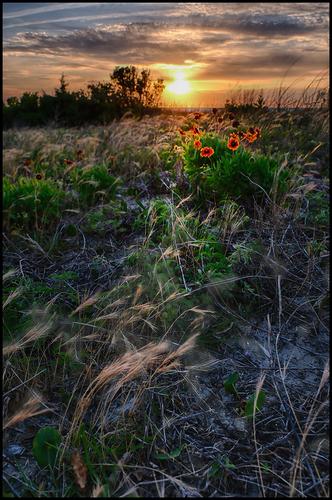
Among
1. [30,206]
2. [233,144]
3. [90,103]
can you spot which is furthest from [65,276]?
[90,103]

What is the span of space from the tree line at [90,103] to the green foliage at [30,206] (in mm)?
→ 12297

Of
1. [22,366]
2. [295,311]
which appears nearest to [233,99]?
[295,311]

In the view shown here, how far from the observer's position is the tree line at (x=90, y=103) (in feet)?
56.3

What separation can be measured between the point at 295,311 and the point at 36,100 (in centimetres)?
1967

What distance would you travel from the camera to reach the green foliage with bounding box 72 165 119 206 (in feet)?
14.4

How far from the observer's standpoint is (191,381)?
7.23ft

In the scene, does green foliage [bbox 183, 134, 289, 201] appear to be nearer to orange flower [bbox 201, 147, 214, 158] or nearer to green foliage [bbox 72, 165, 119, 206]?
orange flower [bbox 201, 147, 214, 158]

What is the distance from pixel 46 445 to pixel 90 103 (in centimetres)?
1784

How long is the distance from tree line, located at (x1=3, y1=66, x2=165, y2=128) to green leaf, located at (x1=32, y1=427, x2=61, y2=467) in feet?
48.7

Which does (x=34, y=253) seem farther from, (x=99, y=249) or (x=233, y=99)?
(x=233, y=99)

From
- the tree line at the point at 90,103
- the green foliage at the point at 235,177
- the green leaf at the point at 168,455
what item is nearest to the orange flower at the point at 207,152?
the green foliage at the point at 235,177

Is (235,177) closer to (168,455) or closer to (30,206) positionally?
(30,206)

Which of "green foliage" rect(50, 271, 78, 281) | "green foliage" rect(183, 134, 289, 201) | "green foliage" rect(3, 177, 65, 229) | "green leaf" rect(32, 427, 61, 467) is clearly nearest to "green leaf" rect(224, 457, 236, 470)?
"green leaf" rect(32, 427, 61, 467)

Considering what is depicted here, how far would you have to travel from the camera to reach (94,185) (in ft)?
14.6
